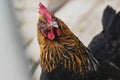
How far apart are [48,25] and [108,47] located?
A: 19 centimetres

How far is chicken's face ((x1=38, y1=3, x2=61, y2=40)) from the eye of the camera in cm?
128

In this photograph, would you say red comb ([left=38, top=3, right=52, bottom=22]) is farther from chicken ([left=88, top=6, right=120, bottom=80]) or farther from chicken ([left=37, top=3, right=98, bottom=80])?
chicken ([left=88, top=6, right=120, bottom=80])

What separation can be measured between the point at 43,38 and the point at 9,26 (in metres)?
0.20

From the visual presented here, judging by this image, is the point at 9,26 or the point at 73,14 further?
the point at 9,26

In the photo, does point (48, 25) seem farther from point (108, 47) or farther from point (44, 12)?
point (108, 47)

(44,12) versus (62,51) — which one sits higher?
(44,12)

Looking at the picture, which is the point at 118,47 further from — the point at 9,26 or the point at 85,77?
the point at 9,26

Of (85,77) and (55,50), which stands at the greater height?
(55,50)

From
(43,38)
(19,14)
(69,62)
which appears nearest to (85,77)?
(69,62)

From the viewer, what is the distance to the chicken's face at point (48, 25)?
1.28 m

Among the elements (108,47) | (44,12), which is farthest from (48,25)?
(108,47)

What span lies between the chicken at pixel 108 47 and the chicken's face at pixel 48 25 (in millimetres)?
115

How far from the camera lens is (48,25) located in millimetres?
1281

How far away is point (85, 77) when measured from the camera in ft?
4.25
